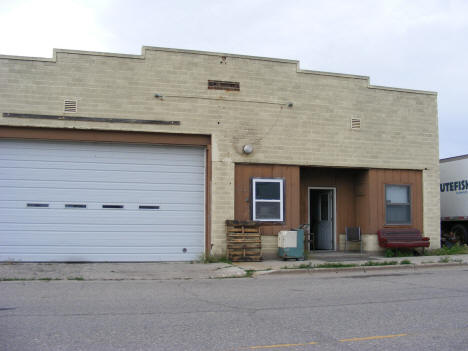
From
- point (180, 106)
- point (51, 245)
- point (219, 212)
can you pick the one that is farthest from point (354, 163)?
point (51, 245)

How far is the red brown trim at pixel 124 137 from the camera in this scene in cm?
1455

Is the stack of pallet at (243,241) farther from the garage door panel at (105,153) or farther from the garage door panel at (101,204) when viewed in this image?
the garage door panel at (105,153)

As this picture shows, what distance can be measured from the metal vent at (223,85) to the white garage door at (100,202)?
2.07 meters

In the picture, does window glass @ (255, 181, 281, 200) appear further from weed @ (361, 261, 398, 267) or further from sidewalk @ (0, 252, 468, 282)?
weed @ (361, 261, 398, 267)

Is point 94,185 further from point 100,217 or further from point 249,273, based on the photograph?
point 249,273

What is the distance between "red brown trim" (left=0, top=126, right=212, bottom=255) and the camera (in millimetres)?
14547

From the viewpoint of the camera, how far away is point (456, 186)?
67.3ft

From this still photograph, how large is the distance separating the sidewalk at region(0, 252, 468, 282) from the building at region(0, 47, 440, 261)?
914mm

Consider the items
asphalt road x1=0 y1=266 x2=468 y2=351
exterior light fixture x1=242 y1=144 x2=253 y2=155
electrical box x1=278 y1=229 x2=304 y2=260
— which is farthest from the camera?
exterior light fixture x1=242 y1=144 x2=253 y2=155

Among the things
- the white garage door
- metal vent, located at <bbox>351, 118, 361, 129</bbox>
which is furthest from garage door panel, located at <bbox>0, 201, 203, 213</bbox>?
metal vent, located at <bbox>351, 118, 361, 129</bbox>

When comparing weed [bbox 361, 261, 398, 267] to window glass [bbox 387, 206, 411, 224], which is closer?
weed [bbox 361, 261, 398, 267]

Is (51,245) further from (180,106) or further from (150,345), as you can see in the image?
(150,345)

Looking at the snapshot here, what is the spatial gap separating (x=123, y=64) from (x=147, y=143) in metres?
2.52

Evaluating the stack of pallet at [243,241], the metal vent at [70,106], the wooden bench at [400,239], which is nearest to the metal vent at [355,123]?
the wooden bench at [400,239]
